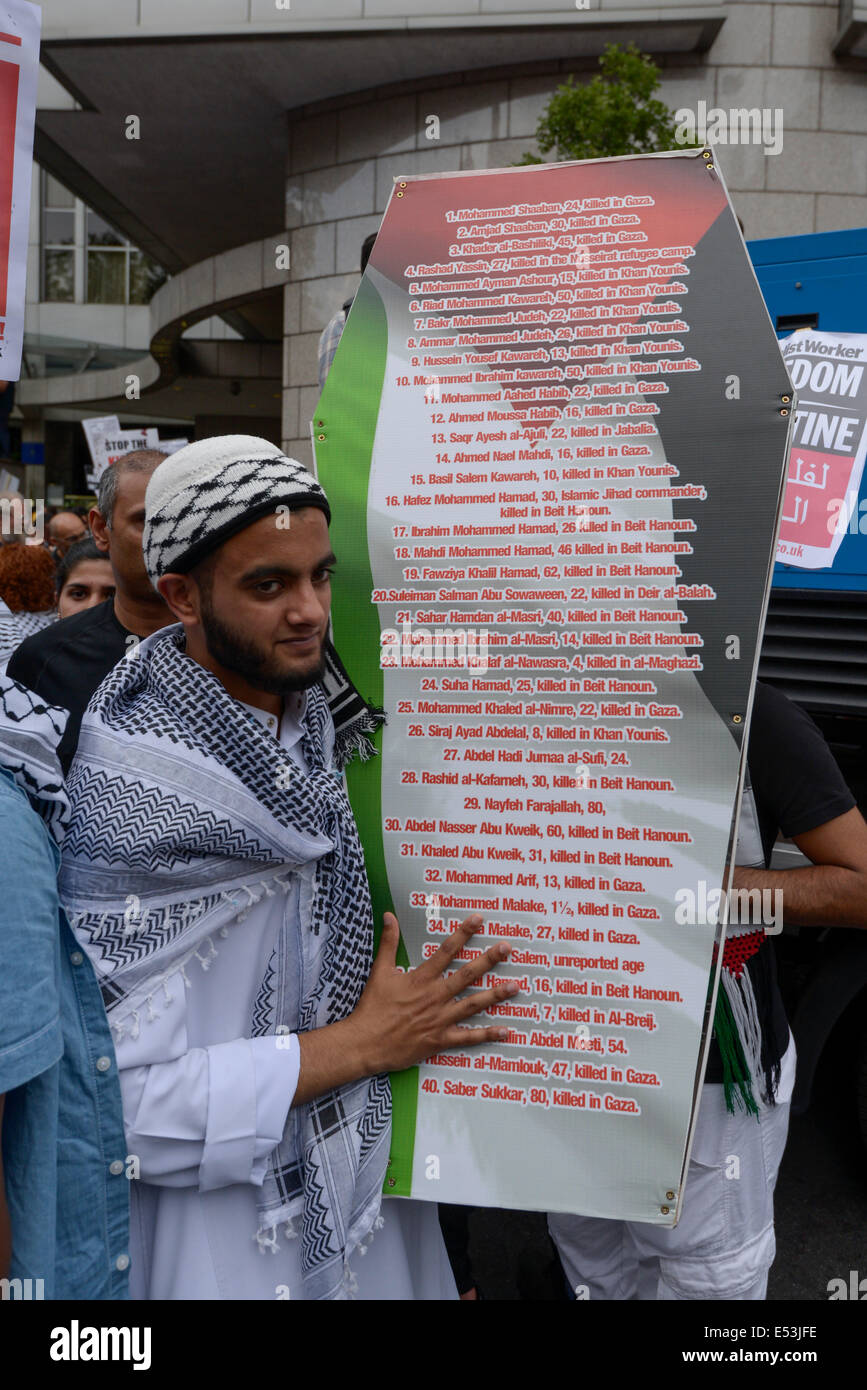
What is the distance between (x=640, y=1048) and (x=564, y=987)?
0.14 m

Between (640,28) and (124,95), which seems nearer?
(640,28)

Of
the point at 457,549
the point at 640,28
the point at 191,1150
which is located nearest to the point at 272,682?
the point at 457,549

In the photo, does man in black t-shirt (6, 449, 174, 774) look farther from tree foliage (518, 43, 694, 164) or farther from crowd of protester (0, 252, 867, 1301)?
tree foliage (518, 43, 694, 164)

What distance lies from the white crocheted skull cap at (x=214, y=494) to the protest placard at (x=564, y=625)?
9.3 inches

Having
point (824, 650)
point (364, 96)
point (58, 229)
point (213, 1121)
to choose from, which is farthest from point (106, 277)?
point (213, 1121)

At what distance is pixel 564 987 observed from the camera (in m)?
1.52

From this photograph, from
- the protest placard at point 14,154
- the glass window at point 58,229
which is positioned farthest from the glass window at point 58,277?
the protest placard at point 14,154

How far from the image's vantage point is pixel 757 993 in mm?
1882

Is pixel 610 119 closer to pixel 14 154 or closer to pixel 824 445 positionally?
pixel 824 445

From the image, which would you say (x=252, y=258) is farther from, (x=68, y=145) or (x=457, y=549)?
(x=457, y=549)

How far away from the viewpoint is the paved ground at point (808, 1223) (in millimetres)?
2906

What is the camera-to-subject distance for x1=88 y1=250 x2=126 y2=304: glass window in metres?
24.5

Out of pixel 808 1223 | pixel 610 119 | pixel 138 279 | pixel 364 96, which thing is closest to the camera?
pixel 808 1223

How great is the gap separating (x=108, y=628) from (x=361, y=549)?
128cm
